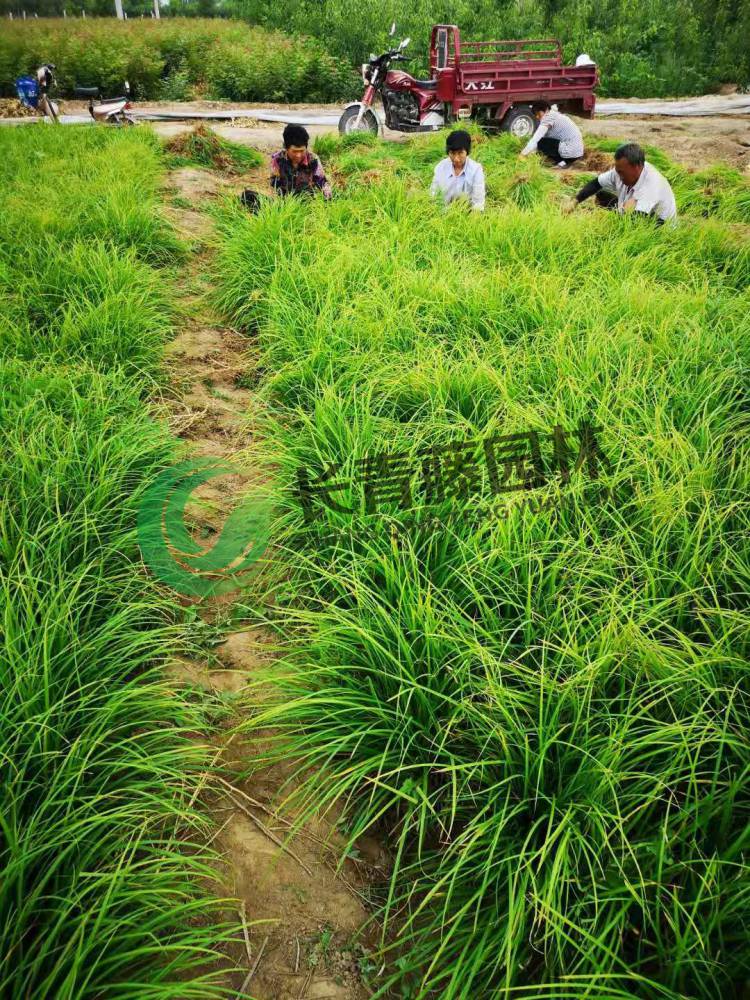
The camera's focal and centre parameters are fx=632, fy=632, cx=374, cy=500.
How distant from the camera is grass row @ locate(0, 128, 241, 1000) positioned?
3.84 ft

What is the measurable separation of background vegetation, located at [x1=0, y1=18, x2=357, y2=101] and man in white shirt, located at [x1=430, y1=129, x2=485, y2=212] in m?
10.6

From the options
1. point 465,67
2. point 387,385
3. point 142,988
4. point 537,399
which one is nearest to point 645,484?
point 537,399

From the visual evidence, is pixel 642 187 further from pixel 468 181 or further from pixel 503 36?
pixel 503 36

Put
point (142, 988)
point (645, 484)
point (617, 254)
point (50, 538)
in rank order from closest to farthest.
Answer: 1. point (142, 988)
2. point (50, 538)
3. point (645, 484)
4. point (617, 254)

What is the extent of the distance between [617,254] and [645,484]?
231cm

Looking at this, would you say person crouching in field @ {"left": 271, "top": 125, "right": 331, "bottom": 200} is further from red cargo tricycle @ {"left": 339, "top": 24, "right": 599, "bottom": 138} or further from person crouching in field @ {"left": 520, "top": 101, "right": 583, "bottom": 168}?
red cargo tricycle @ {"left": 339, "top": 24, "right": 599, "bottom": 138}

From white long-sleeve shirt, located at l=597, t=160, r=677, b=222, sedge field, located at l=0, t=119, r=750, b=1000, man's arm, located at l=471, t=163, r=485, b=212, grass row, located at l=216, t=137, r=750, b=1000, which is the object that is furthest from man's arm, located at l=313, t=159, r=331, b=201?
white long-sleeve shirt, located at l=597, t=160, r=677, b=222

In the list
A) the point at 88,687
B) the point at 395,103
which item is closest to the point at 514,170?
the point at 395,103

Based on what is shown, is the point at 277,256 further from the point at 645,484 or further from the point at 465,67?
the point at 465,67

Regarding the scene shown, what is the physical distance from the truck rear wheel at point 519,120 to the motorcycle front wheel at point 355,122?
5.67ft

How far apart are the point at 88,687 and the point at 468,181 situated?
4949 mm

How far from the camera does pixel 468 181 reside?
517cm

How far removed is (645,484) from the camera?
212 cm

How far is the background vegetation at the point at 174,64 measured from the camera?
44.3 ft
